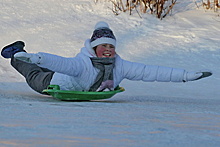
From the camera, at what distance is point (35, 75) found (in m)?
4.29

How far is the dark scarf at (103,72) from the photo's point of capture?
364 cm

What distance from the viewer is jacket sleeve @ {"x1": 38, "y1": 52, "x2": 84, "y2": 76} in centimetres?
339

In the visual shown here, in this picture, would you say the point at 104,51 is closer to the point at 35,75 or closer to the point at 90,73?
the point at 90,73

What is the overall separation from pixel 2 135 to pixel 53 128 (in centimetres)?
29

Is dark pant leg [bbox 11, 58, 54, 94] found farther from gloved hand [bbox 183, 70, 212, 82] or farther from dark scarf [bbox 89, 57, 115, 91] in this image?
gloved hand [bbox 183, 70, 212, 82]

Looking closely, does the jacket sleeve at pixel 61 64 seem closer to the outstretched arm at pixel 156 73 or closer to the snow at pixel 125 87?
the snow at pixel 125 87

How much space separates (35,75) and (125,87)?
114 cm

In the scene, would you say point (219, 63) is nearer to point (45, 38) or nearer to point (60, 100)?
point (45, 38)

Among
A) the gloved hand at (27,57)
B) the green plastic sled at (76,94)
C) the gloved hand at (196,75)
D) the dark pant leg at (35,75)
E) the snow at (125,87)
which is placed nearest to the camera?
the snow at (125,87)

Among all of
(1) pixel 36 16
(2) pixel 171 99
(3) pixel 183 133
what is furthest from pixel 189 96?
(1) pixel 36 16

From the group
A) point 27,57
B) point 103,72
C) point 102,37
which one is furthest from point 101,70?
point 27,57

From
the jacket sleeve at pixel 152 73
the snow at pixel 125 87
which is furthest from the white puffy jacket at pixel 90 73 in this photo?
the snow at pixel 125 87

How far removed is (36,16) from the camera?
7488mm

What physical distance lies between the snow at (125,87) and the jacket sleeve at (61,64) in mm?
228
